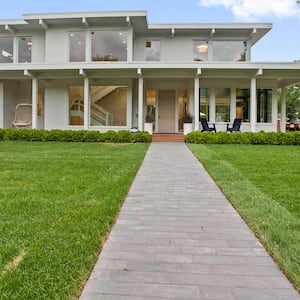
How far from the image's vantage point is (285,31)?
19.9 m

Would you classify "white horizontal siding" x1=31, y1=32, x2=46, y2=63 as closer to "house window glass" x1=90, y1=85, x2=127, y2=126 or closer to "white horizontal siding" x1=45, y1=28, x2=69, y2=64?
"white horizontal siding" x1=45, y1=28, x2=69, y2=64

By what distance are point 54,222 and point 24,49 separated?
51.7ft

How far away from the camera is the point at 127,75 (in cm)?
1456

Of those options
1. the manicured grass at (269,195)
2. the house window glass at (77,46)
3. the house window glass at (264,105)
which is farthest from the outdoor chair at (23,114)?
the house window glass at (264,105)

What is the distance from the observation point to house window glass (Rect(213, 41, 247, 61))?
16.6m

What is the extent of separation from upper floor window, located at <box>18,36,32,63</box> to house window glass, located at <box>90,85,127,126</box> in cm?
423

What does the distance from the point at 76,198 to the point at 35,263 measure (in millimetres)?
2064

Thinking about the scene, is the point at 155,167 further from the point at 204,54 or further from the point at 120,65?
the point at 204,54

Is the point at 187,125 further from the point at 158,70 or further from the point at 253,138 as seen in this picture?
the point at 253,138

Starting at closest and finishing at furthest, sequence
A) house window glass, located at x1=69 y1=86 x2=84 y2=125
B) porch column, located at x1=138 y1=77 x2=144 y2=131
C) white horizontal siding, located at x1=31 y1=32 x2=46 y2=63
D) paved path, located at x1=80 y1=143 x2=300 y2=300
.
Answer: paved path, located at x1=80 y1=143 x2=300 y2=300 → porch column, located at x1=138 y1=77 x2=144 y2=131 → house window glass, located at x1=69 y1=86 x2=84 y2=125 → white horizontal siding, located at x1=31 y1=32 x2=46 y2=63

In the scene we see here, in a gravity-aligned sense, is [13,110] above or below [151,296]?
above

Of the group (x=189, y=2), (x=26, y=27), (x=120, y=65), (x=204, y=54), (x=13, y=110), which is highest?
(x=189, y=2)

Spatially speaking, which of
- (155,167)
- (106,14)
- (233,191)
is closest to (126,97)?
(106,14)

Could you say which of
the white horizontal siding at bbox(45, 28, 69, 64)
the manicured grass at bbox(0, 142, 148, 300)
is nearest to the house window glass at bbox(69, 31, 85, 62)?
the white horizontal siding at bbox(45, 28, 69, 64)
